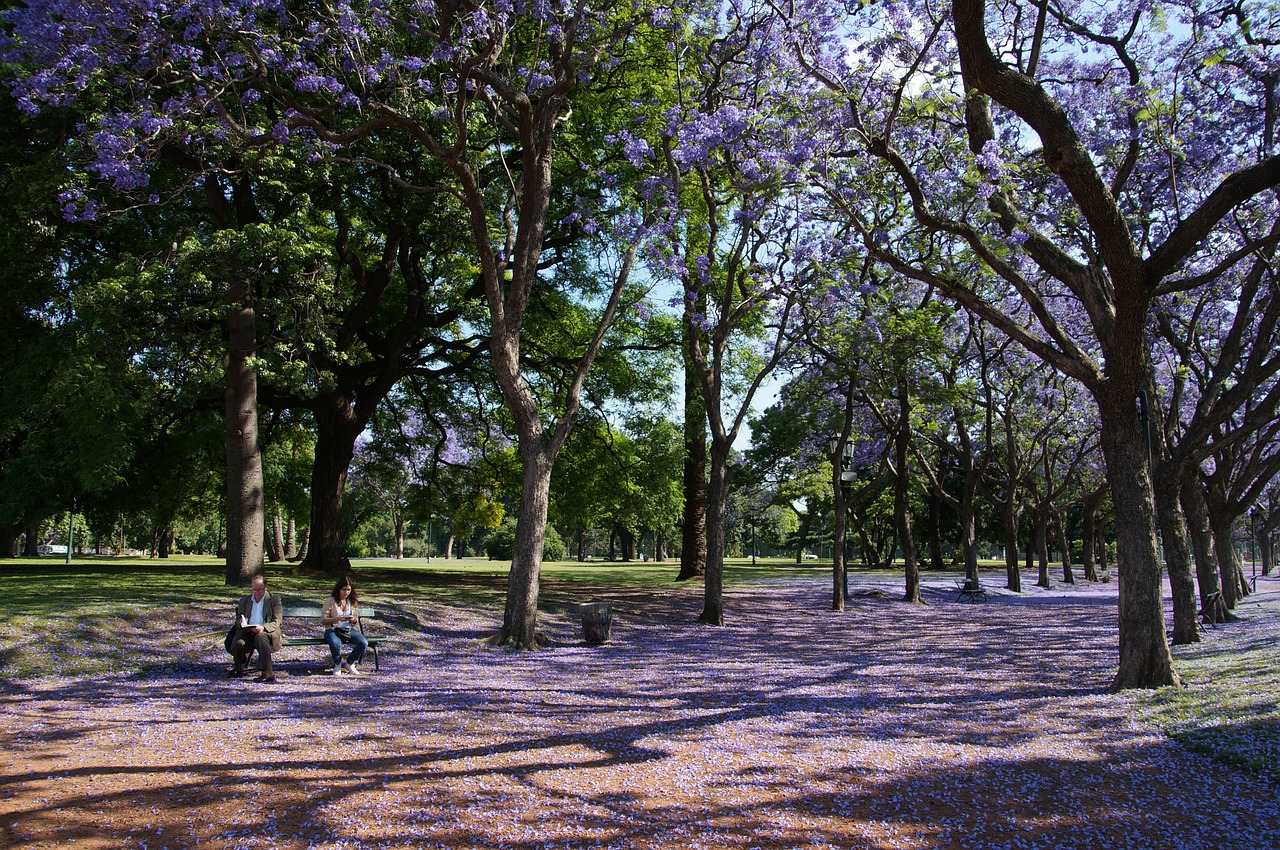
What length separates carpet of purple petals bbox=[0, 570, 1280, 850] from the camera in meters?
4.54

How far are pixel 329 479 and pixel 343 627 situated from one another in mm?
11244

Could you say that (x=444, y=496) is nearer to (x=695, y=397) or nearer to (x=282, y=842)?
(x=695, y=397)

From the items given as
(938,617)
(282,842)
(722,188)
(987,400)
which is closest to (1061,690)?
(282,842)

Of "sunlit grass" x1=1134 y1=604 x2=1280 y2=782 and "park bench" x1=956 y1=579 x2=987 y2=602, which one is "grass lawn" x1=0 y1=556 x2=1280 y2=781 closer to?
"sunlit grass" x1=1134 y1=604 x2=1280 y2=782

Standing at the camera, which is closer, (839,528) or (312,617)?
(312,617)

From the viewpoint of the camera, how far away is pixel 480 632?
547 inches

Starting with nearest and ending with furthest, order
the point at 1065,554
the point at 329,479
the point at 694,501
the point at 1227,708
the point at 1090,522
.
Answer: the point at 1227,708 → the point at 329,479 → the point at 694,501 → the point at 1065,554 → the point at 1090,522

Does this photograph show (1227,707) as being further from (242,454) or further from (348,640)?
(242,454)

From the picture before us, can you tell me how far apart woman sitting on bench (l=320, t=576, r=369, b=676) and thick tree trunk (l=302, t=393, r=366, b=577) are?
10594mm

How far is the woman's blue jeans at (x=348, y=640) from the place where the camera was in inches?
398

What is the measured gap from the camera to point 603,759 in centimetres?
601

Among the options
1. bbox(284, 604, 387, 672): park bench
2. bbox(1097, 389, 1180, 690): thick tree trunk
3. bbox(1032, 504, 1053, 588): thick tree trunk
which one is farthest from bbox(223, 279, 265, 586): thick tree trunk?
bbox(1032, 504, 1053, 588): thick tree trunk

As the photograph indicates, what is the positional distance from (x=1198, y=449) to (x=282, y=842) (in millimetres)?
12846

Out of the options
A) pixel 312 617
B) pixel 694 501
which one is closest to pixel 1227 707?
pixel 312 617
